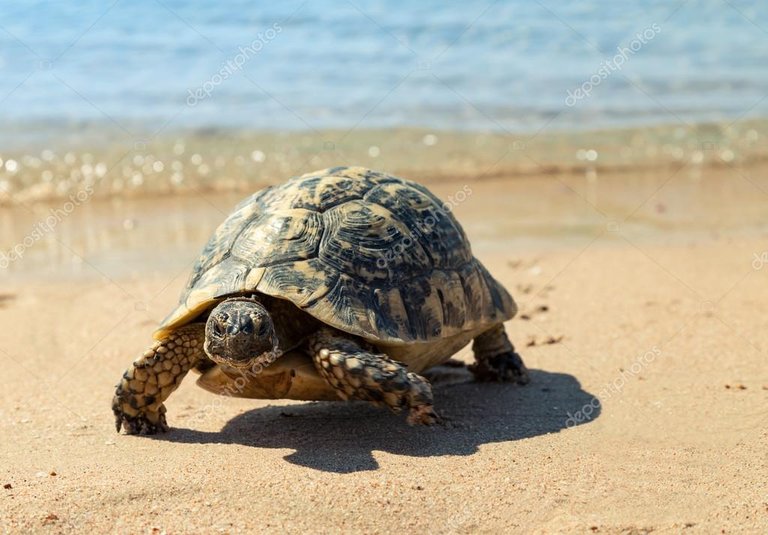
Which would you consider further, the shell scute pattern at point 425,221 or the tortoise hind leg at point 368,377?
the shell scute pattern at point 425,221

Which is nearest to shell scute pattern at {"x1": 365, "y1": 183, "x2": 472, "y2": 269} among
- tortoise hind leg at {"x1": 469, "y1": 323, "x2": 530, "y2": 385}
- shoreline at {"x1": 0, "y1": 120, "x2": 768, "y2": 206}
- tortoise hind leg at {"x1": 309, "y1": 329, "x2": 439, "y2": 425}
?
tortoise hind leg at {"x1": 469, "y1": 323, "x2": 530, "y2": 385}

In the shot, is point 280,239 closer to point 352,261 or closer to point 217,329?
point 352,261

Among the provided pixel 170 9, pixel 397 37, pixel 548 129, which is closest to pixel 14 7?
pixel 170 9

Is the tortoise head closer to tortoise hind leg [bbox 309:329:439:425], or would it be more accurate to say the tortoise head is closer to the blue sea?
tortoise hind leg [bbox 309:329:439:425]

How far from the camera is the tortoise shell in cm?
490

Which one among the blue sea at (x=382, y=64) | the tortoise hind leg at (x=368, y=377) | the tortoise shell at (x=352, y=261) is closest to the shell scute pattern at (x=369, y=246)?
the tortoise shell at (x=352, y=261)

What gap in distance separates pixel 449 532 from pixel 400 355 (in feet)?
4.86

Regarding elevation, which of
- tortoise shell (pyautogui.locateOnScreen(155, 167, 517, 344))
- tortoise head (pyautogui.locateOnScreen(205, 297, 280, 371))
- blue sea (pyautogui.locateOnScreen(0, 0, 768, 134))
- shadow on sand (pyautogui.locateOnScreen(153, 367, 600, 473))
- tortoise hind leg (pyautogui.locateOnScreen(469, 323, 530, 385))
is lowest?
shadow on sand (pyautogui.locateOnScreen(153, 367, 600, 473))

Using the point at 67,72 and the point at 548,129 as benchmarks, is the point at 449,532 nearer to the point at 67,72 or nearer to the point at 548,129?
the point at 548,129

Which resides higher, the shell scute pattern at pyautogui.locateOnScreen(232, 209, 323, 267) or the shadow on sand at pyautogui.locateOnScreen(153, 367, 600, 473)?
the shell scute pattern at pyautogui.locateOnScreen(232, 209, 323, 267)

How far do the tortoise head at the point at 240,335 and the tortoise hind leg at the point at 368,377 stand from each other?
317 mm

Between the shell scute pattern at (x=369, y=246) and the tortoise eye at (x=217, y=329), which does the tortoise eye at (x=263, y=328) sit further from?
the shell scute pattern at (x=369, y=246)

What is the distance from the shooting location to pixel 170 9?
83.9 feet

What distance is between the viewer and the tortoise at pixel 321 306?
4730mm
